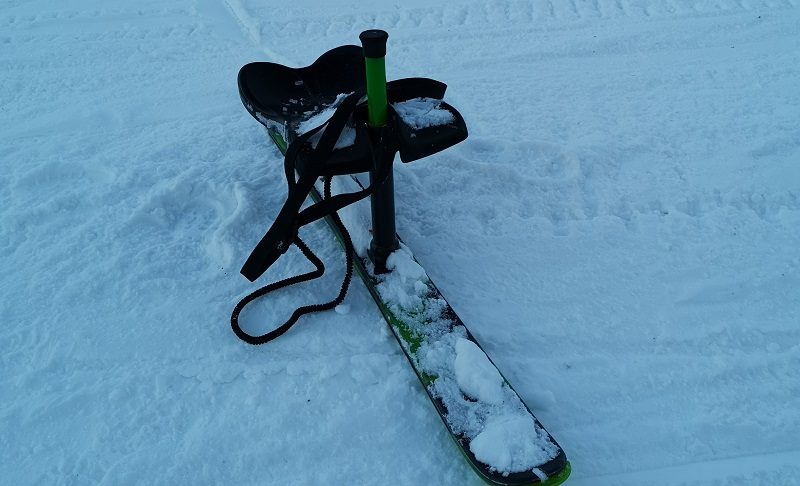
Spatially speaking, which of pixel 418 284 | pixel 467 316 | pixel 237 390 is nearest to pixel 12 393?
pixel 237 390

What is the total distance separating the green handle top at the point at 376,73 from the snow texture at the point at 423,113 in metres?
0.06

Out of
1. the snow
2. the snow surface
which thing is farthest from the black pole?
the snow

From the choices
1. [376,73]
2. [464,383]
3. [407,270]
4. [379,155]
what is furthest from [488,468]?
[376,73]

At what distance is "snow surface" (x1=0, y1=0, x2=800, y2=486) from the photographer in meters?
1.35

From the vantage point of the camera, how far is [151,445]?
1340mm

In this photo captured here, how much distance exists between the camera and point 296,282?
5.63 feet

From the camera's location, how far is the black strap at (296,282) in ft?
5.09

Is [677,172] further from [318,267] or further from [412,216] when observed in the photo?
[318,267]

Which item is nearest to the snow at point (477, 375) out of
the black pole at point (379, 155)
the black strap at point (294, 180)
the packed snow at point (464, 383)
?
the packed snow at point (464, 383)

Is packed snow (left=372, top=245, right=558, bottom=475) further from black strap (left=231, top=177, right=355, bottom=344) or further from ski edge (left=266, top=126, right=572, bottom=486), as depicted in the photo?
black strap (left=231, top=177, right=355, bottom=344)

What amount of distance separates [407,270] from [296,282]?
34cm

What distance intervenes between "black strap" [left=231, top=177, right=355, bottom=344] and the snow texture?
277 mm

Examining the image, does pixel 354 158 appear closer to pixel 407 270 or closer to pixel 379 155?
pixel 379 155

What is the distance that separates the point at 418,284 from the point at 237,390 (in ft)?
1.91
